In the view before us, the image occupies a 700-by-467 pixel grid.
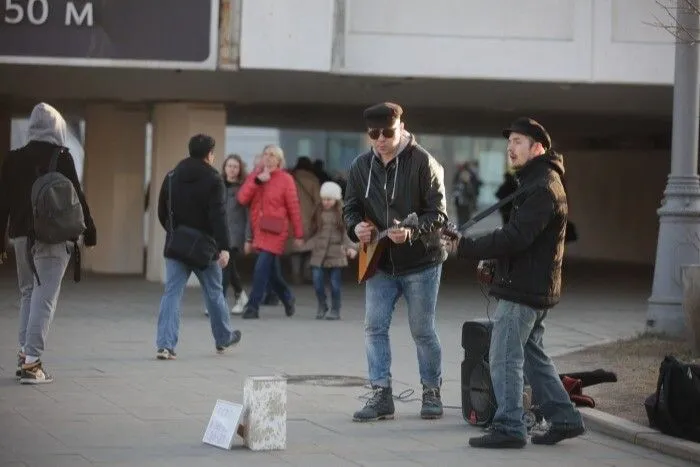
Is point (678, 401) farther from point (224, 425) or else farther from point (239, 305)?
point (239, 305)

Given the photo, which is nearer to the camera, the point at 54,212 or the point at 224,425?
the point at 224,425

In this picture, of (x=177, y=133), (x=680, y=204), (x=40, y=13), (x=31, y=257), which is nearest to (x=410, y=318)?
(x=31, y=257)

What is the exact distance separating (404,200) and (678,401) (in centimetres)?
198

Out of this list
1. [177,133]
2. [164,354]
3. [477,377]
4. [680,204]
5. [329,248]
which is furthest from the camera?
[177,133]

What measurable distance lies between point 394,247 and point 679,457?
2.07 m

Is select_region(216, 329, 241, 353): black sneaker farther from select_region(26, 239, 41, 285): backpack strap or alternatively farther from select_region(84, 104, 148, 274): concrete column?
select_region(84, 104, 148, 274): concrete column

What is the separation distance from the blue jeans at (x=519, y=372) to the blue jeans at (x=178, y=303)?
432 centimetres

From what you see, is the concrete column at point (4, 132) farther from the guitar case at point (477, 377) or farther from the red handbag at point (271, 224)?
the guitar case at point (477, 377)

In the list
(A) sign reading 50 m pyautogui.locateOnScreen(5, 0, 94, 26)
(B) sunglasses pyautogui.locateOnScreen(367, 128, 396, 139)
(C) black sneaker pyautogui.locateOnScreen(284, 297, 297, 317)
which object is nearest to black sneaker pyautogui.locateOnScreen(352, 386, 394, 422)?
(B) sunglasses pyautogui.locateOnScreen(367, 128, 396, 139)

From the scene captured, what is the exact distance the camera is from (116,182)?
23.4m

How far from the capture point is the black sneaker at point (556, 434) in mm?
8180

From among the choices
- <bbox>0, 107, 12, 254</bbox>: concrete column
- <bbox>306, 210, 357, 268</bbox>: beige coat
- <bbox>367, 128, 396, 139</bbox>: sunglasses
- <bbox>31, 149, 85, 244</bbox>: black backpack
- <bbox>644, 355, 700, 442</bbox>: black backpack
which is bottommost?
<bbox>644, 355, 700, 442</bbox>: black backpack

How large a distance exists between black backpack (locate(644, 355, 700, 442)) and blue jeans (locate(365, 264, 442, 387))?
4.52 ft

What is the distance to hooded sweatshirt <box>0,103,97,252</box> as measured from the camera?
1034 centimetres
